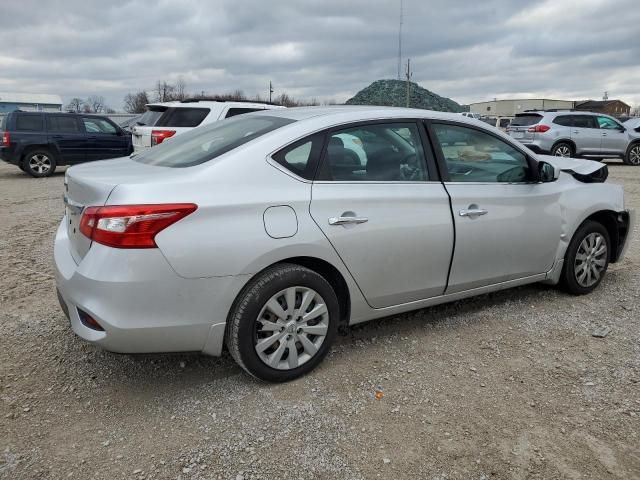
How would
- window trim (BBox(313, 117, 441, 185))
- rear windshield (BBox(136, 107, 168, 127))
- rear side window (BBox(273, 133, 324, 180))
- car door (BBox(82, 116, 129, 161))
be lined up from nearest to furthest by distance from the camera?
rear side window (BBox(273, 133, 324, 180)) → window trim (BBox(313, 117, 441, 185)) → rear windshield (BBox(136, 107, 168, 127)) → car door (BBox(82, 116, 129, 161))

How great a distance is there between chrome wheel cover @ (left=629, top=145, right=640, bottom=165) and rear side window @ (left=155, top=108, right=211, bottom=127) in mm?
13715

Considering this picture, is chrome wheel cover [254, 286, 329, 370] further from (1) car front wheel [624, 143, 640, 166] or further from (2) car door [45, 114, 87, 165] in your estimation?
(1) car front wheel [624, 143, 640, 166]

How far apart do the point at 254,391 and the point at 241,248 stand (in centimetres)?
85

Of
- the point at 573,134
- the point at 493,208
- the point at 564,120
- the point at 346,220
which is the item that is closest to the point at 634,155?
the point at 573,134

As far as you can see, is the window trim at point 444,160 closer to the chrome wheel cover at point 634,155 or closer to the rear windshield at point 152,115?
the rear windshield at point 152,115

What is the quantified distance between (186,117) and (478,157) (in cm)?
726

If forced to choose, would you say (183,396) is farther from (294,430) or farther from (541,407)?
(541,407)

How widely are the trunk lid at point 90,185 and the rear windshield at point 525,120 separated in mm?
14215

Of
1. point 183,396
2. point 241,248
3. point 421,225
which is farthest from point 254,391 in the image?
point 421,225

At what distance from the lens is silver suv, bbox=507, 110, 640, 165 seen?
1495 cm

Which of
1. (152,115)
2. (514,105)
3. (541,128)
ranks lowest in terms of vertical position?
(152,115)

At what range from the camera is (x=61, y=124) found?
13.5 metres

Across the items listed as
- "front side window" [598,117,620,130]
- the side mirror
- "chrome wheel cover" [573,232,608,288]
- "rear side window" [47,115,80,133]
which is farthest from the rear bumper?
"front side window" [598,117,620,130]

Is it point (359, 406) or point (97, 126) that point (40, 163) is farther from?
point (359, 406)
